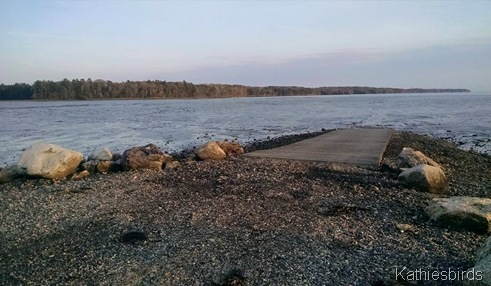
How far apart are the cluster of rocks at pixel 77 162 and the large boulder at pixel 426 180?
6.87m

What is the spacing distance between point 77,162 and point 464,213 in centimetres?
1101

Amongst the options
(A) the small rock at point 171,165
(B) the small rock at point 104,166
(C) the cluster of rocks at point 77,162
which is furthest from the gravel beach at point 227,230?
(A) the small rock at point 171,165

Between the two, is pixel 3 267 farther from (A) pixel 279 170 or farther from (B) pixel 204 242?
(A) pixel 279 170

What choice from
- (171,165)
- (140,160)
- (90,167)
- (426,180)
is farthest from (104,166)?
(426,180)

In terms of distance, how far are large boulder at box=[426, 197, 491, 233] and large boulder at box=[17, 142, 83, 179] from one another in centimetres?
1030

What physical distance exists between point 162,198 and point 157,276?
3.96m

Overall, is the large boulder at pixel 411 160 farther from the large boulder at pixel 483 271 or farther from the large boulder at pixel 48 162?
the large boulder at pixel 48 162

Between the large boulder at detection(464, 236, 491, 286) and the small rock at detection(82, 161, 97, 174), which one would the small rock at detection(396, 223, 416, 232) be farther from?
the small rock at detection(82, 161, 97, 174)

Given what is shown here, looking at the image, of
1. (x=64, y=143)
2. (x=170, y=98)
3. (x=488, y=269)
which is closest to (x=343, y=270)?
(x=488, y=269)

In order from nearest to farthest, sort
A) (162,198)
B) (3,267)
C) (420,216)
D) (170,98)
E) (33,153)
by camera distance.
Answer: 1. (3,267)
2. (420,216)
3. (162,198)
4. (33,153)
5. (170,98)

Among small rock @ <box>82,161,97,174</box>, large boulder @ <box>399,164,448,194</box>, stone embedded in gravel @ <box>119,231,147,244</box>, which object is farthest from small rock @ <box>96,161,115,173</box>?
large boulder @ <box>399,164,448,194</box>

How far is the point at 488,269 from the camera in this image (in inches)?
176

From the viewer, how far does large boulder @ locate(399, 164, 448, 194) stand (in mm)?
9625

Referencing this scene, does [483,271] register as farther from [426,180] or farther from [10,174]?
[10,174]
